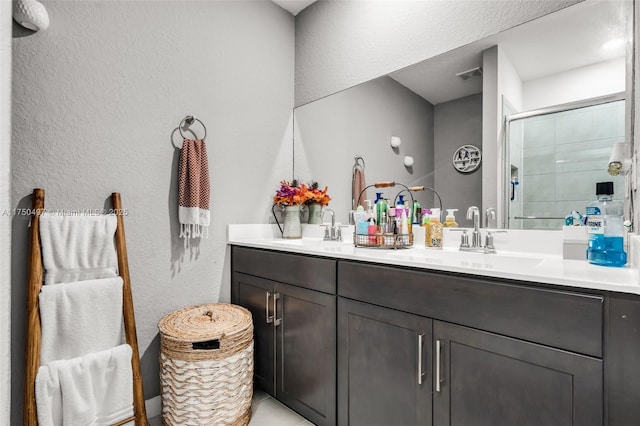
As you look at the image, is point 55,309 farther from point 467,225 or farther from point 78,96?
point 467,225

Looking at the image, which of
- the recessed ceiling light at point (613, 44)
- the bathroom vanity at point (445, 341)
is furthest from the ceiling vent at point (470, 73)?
the bathroom vanity at point (445, 341)

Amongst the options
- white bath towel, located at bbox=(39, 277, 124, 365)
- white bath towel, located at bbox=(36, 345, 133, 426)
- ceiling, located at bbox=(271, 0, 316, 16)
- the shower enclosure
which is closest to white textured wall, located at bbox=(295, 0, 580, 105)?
ceiling, located at bbox=(271, 0, 316, 16)

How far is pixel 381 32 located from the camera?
1894 mm

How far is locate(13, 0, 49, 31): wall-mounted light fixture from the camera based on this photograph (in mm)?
1238

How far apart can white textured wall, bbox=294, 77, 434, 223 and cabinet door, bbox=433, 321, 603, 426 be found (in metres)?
0.86

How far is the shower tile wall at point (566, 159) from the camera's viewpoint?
1187 millimetres

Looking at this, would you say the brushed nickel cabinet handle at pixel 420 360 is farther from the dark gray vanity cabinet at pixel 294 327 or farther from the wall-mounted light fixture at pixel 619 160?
the wall-mounted light fixture at pixel 619 160

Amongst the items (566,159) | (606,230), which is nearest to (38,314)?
(606,230)

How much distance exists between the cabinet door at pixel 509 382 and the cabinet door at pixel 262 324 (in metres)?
0.90

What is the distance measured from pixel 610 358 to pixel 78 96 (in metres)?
2.10

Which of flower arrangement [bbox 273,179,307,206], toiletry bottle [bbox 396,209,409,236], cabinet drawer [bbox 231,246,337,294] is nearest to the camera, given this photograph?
cabinet drawer [bbox 231,246,337,294]

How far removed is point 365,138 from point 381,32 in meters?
0.63

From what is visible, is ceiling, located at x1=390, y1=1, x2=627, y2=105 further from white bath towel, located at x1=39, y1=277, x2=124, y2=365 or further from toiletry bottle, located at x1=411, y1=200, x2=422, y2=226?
white bath towel, located at x1=39, y1=277, x2=124, y2=365

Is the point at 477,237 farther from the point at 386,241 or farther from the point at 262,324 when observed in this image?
the point at 262,324
